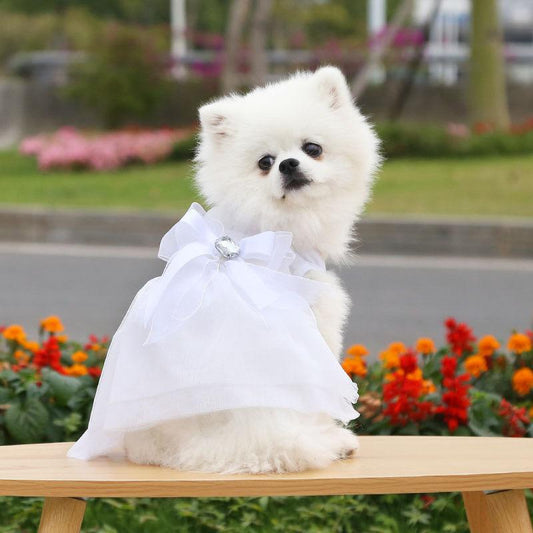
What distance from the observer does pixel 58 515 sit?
2.28 m

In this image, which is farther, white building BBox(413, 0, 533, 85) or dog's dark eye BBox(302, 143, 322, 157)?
→ white building BBox(413, 0, 533, 85)

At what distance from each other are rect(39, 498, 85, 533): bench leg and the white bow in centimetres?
42

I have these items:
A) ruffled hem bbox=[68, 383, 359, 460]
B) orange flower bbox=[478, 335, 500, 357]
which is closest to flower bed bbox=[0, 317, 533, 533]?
orange flower bbox=[478, 335, 500, 357]

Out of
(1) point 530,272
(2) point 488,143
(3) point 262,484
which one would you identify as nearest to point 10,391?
(3) point 262,484

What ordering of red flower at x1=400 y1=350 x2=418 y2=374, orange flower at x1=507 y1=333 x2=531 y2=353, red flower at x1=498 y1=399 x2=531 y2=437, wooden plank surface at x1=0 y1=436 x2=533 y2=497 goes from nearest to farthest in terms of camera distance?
wooden plank surface at x1=0 y1=436 x2=533 y2=497 → red flower at x1=498 y1=399 x2=531 y2=437 → red flower at x1=400 y1=350 x2=418 y2=374 → orange flower at x1=507 y1=333 x2=531 y2=353

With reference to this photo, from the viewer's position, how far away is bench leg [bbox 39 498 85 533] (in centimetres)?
227

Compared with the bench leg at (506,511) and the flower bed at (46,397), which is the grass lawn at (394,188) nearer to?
the flower bed at (46,397)

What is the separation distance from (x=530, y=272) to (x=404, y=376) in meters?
5.32

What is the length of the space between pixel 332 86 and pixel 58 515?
3.52 feet

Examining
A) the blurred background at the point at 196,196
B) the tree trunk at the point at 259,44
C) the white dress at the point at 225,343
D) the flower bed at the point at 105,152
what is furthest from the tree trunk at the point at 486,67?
the white dress at the point at 225,343

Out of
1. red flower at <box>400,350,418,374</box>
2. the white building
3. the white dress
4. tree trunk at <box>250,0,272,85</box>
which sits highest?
the white dress

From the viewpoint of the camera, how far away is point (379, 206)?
1055 centimetres

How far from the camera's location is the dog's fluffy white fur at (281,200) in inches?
83.8

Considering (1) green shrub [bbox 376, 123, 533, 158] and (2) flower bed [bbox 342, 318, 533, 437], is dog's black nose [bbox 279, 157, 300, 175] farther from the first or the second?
(1) green shrub [bbox 376, 123, 533, 158]
